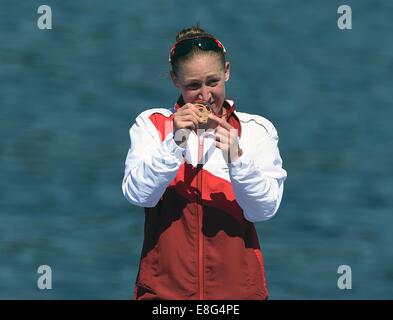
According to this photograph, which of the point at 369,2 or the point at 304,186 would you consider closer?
the point at 304,186

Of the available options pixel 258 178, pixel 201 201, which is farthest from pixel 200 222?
pixel 258 178

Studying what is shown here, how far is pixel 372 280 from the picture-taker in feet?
46.3

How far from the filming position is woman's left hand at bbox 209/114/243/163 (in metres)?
7.35

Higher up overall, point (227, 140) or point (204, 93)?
point (204, 93)

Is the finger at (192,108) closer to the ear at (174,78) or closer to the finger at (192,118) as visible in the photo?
the finger at (192,118)

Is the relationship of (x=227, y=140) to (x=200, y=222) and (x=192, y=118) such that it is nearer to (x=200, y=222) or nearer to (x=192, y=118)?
(x=192, y=118)

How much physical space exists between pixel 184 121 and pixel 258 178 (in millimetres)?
419

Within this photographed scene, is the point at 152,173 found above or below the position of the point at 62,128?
below

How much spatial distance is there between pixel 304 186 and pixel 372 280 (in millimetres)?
1544

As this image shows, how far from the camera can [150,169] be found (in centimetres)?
732

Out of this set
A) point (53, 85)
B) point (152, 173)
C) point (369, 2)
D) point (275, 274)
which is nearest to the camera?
point (152, 173)

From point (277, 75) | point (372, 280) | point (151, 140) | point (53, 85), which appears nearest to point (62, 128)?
point (53, 85)

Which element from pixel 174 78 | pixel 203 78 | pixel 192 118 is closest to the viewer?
pixel 192 118

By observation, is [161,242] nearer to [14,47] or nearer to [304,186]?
[304,186]
